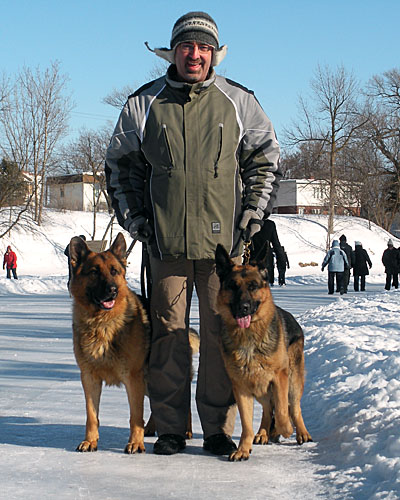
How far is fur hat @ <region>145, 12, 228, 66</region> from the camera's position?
4152 mm

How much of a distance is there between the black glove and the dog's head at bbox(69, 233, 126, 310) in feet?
0.83

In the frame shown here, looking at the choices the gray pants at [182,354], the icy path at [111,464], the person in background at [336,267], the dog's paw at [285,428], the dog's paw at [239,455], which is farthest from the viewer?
the person in background at [336,267]

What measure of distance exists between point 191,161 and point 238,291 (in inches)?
33.6

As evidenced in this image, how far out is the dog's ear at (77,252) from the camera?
14.1 ft

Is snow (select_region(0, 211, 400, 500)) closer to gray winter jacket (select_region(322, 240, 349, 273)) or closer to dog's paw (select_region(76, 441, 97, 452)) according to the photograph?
dog's paw (select_region(76, 441, 97, 452))

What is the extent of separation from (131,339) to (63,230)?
44.5m

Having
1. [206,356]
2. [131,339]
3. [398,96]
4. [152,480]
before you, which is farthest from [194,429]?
[398,96]

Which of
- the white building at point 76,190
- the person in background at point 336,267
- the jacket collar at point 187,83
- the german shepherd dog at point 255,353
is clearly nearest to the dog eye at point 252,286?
the german shepherd dog at point 255,353

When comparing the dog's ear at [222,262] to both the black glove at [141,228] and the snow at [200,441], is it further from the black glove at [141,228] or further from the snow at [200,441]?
the snow at [200,441]

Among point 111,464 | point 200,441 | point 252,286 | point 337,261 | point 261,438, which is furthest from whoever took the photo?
point 337,261

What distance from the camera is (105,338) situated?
160 inches

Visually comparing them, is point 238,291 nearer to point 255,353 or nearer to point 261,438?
point 255,353

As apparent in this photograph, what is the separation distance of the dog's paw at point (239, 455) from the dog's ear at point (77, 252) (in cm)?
153

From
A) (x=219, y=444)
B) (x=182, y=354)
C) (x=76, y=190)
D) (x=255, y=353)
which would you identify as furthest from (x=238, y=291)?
(x=76, y=190)
